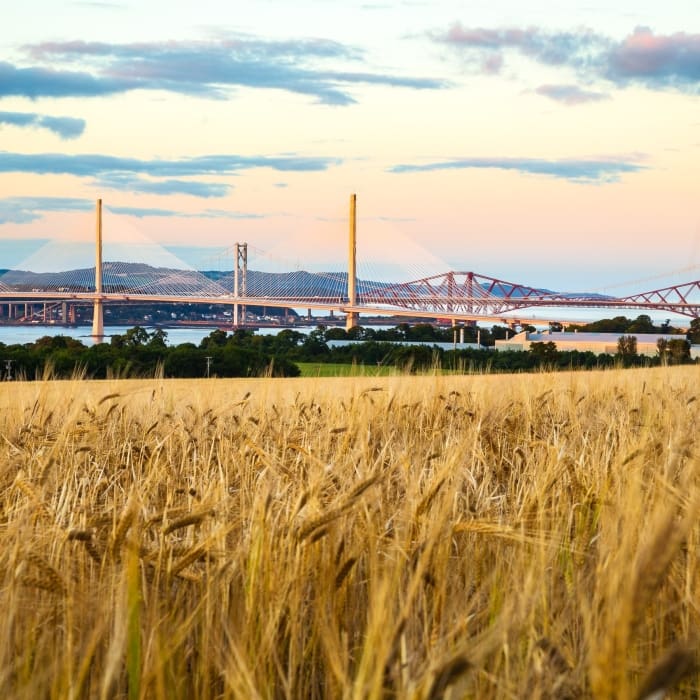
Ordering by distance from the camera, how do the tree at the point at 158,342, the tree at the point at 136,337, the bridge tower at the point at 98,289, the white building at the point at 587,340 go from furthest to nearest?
1. the bridge tower at the point at 98,289
2. the white building at the point at 587,340
3. the tree at the point at 136,337
4. the tree at the point at 158,342

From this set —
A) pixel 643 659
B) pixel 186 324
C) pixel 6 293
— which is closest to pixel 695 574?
pixel 643 659

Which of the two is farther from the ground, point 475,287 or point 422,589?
point 475,287

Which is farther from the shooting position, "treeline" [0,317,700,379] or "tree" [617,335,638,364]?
"tree" [617,335,638,364]

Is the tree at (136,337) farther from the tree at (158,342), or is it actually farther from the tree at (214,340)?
the tree at (214,340)

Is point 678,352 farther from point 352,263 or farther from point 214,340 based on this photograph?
point 352,263

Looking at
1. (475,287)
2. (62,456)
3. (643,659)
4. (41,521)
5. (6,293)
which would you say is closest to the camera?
(643,659)

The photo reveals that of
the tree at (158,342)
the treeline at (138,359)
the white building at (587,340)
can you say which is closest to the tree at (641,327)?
the white building at (587,340)

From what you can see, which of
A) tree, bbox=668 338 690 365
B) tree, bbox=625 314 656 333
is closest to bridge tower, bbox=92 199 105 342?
tree, bbox=625 314 656 333

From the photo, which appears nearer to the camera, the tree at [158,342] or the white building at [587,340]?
the tree at [158,342]

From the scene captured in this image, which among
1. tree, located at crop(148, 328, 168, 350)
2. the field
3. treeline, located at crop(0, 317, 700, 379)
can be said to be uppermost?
tree, located at crop(148, 328, 168, 350)

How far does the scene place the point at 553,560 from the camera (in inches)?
82.7

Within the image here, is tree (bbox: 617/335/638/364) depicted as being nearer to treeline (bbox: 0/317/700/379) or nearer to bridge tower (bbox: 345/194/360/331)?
treeline (bbox: 0/317/700/379)

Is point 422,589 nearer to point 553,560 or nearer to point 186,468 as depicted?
point 553,560

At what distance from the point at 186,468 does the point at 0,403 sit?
6.74ft
